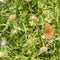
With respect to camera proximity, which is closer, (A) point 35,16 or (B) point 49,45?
(B) point 49,45

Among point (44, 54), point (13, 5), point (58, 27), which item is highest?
point (13, 5)

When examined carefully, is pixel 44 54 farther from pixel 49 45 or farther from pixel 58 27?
pixel 58 27

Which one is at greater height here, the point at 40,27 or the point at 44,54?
the point at 40,27

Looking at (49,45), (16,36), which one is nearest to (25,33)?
(16,36)

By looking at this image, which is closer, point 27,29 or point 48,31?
point 48,31

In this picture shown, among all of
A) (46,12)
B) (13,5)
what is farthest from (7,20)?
→ (46,12)

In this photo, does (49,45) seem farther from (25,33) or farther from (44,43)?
(25,33)
